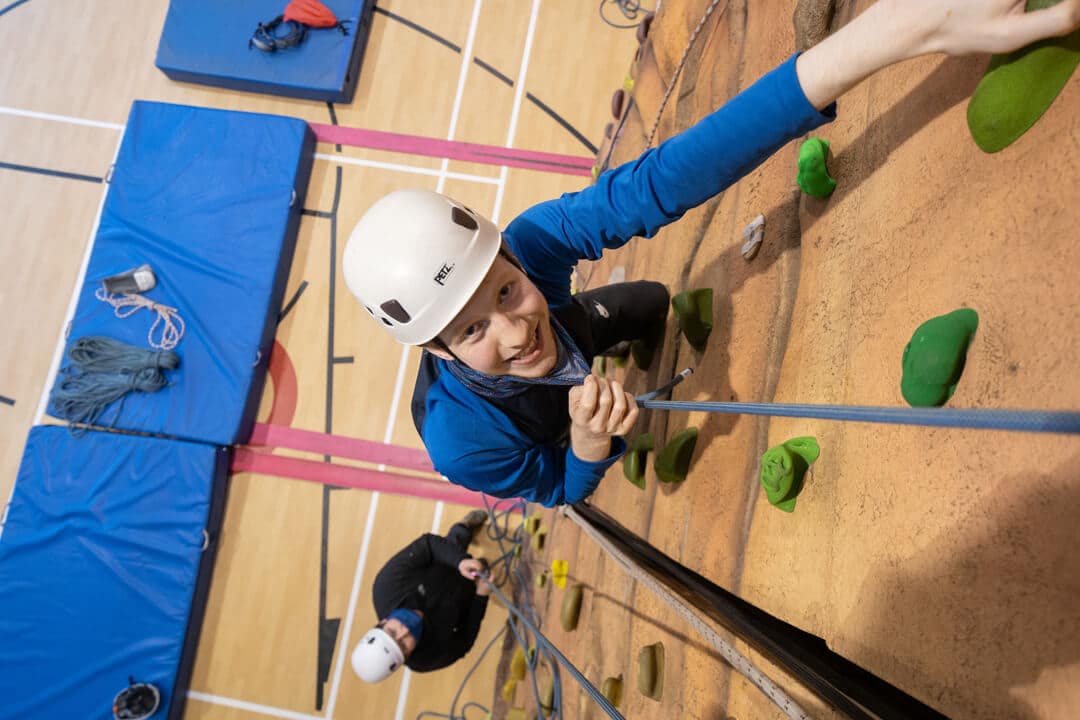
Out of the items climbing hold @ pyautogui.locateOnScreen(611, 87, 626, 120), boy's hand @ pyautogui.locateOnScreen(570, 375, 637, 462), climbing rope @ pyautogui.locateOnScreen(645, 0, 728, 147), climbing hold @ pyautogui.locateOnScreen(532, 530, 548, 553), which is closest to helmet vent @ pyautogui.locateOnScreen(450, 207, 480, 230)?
boy's hand @ pyautogui.locateOnScreen(570, 375, 637, 462)

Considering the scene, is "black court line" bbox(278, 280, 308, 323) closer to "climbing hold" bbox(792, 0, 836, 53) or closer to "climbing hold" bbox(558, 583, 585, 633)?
"climbing hold" bbox(558, 583, 585, 633)

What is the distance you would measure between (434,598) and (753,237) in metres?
2.43

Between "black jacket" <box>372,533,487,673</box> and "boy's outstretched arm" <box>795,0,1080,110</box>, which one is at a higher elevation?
"boy's outstretched arm" <box>795,0,1080,110</box>

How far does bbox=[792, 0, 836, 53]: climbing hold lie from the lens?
3.38ft

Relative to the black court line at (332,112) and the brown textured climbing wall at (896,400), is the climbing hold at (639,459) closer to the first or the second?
the brown textured climbing wall at (896,400)

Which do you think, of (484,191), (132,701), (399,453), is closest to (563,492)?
(399,453)

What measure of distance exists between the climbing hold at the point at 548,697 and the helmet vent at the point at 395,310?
165 centimetres

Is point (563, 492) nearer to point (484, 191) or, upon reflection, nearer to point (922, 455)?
point (922, 455)

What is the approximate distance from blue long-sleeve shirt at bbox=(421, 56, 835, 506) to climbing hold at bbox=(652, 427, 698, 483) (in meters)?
0.12

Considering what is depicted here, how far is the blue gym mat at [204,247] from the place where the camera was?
3.43m

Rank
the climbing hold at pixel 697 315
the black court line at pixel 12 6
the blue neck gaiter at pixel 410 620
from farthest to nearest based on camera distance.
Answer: the black court line at pixel 12 6 → the blue neck gaiter at pixel 410 620 → the climbing hold at pixel 697 315

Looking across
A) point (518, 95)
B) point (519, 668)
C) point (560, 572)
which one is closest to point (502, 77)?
point (518, 95)

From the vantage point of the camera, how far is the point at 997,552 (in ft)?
1.99

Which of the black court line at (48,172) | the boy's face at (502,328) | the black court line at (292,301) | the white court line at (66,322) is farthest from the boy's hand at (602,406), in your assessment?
the black court line at (48,172)
